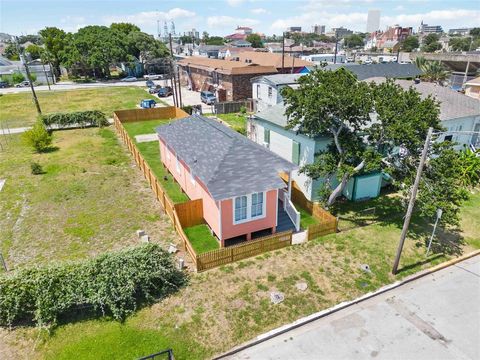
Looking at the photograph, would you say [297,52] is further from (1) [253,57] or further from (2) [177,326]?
(2) [177,326]

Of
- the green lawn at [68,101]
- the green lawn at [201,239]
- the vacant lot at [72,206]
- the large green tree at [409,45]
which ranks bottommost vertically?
the green lawn at [201,239]

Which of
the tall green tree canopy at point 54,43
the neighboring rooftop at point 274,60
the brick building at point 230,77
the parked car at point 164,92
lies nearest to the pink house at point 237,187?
the brick building at point 230,77

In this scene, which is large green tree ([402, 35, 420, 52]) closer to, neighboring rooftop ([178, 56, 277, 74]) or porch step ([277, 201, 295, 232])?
neighboring rooftop ([178, 56, 277, 74])

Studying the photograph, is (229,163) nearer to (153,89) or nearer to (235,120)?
(235,120)

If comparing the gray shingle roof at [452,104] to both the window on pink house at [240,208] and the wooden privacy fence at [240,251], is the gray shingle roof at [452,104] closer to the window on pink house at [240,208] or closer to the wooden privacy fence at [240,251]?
the wooden privacy fence at [240,251]

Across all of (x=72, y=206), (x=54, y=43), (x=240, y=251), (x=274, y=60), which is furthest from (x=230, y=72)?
(x=54, y=43)
